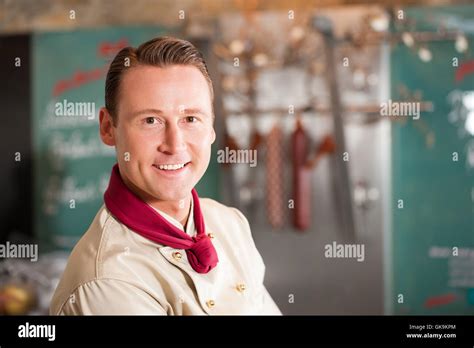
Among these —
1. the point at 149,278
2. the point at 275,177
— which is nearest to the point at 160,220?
the point at 149,278

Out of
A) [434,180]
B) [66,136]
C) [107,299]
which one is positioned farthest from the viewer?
[66,136]

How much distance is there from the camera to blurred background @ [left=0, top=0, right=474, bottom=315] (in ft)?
6.90

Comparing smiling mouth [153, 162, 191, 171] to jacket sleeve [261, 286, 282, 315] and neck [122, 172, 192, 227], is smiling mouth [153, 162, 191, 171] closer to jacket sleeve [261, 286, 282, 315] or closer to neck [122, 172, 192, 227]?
neck [122, 172, 192, 227]

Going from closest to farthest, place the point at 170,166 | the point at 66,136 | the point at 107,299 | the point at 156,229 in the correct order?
1. the point at 107,299
2. the point at 156,229
3. the point at 170,166
4. the point at 66,136

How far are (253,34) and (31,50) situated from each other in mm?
793

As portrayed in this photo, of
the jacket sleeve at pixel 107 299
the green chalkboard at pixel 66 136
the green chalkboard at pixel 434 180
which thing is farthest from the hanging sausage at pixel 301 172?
the jacket sleeve at pixel 107 299

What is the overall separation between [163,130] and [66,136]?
1.05 m

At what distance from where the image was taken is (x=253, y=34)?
2.15 m

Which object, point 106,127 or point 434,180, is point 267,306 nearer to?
point 106,127

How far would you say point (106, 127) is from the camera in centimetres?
132

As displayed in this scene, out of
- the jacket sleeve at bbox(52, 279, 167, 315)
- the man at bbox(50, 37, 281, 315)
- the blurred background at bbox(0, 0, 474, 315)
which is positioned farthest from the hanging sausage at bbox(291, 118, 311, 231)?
the jacket sleeve at bbox(52, 279, 167, 315)

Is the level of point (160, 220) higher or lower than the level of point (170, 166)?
lower
